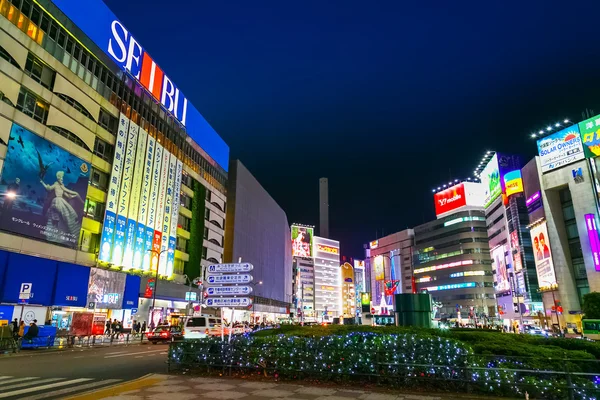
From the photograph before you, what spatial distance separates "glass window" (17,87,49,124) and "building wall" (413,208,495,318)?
122597 millimetres

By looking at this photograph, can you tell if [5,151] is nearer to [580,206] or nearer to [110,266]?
[110,266]

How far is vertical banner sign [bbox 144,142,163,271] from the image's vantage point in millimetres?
51869

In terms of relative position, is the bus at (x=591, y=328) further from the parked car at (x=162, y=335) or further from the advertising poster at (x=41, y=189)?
the advertising poster at (x=41, y=189)

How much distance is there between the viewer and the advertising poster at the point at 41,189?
32438 mm

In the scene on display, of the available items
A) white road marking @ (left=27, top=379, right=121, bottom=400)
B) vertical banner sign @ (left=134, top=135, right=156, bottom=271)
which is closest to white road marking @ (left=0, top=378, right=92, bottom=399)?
white road marking @ (left=27, top=379, right=121, bottom=400)

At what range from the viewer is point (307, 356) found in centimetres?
1225

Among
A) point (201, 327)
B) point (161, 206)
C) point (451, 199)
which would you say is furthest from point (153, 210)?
point (451, 199)

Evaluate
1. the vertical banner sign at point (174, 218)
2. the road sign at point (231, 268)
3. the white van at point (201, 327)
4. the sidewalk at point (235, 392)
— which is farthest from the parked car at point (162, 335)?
the sidewalk at point (235, 392)

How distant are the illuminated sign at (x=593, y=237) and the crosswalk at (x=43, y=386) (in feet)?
253

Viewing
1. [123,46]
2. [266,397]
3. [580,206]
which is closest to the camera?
[266,397]

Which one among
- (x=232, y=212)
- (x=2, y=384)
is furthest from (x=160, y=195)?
(x=2, y=384)

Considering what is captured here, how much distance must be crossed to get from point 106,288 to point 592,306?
59720 mm

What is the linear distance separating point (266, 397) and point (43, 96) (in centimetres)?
3842

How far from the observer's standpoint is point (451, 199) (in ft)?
472
